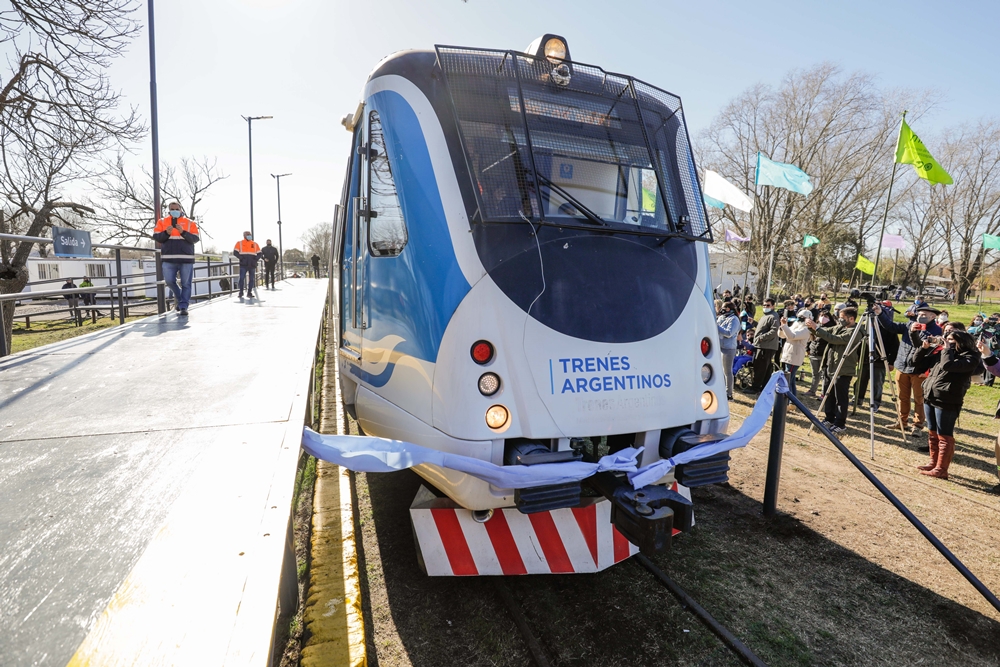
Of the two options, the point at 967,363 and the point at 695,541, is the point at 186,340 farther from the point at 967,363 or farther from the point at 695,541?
the point at 967,363

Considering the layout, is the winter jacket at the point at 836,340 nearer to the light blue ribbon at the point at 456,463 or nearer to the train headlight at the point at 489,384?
the light blue ribbon at the point at 456,463

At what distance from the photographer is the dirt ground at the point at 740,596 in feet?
11.0

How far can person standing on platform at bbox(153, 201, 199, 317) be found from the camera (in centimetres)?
862

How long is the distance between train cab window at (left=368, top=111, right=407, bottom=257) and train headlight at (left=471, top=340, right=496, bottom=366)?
3.30 ft

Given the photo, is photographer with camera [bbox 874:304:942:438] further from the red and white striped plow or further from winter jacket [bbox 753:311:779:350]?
the red and white striped plow

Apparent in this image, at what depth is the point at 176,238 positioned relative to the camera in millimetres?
8711

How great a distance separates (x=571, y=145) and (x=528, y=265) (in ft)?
3.58

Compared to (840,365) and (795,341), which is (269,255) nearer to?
(795,341)

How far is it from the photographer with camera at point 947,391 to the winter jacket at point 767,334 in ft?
14.0

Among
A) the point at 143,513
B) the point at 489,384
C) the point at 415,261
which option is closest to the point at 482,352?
the point at 489,384

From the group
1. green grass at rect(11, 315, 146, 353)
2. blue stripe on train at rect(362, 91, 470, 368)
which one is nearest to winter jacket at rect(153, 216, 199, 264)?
green grass at rect(11, 315, 146, 353)

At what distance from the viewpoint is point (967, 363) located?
6.56 metres

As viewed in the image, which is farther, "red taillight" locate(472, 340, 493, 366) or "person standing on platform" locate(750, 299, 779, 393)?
"person standing on platform" locate(750, 299, 779, 393)

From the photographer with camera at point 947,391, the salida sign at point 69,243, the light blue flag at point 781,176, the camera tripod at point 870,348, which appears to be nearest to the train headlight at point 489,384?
the salida sign at point 69,243
